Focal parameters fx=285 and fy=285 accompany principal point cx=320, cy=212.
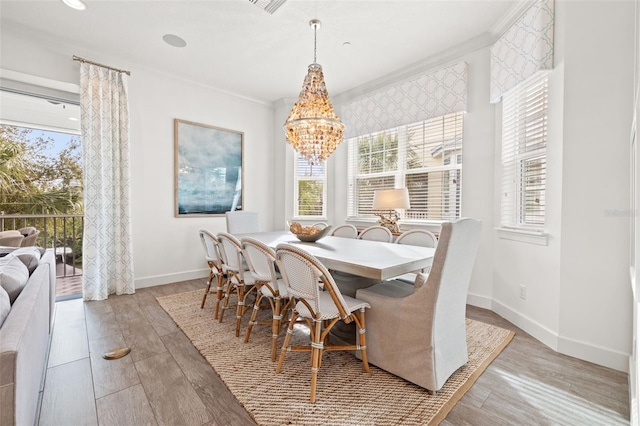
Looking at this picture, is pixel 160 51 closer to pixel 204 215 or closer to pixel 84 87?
pixel 84 87

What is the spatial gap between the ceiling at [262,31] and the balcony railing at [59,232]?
2.46 meters

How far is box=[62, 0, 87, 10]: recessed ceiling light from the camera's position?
2598 millimetres

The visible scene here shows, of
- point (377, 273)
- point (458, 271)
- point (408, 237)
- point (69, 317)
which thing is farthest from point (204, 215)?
point (458, 271)

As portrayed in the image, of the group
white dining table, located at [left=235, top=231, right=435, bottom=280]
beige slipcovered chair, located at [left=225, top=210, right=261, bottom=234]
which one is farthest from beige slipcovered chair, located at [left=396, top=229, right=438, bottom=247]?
beige slipcovered chair, located at [left=225, top=210, right=261, bottom=234]

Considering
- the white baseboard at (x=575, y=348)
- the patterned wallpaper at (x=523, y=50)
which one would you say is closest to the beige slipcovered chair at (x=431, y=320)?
the white baseboard at (x=575, y=348)

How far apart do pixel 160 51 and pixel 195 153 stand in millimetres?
1354

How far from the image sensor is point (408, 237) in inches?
117

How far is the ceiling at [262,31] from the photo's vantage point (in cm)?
266

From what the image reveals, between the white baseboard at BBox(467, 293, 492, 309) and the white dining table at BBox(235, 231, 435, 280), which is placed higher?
the white dining table at BBox(235, 231, 435, 280)

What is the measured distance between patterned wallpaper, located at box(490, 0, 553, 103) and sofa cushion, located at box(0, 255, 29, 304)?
152 inches

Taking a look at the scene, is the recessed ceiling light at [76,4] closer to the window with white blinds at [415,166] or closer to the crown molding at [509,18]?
the window with white blinds at [415,166]

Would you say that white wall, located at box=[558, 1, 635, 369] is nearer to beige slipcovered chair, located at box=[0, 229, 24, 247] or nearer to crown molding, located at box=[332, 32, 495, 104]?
crown molding, located at box=[332, 32, 495, 104]

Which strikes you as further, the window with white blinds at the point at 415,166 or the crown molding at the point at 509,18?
the window with white blinds at the point at 415,166

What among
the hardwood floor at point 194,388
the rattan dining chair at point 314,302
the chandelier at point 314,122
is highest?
the chandelier at point 314,122
